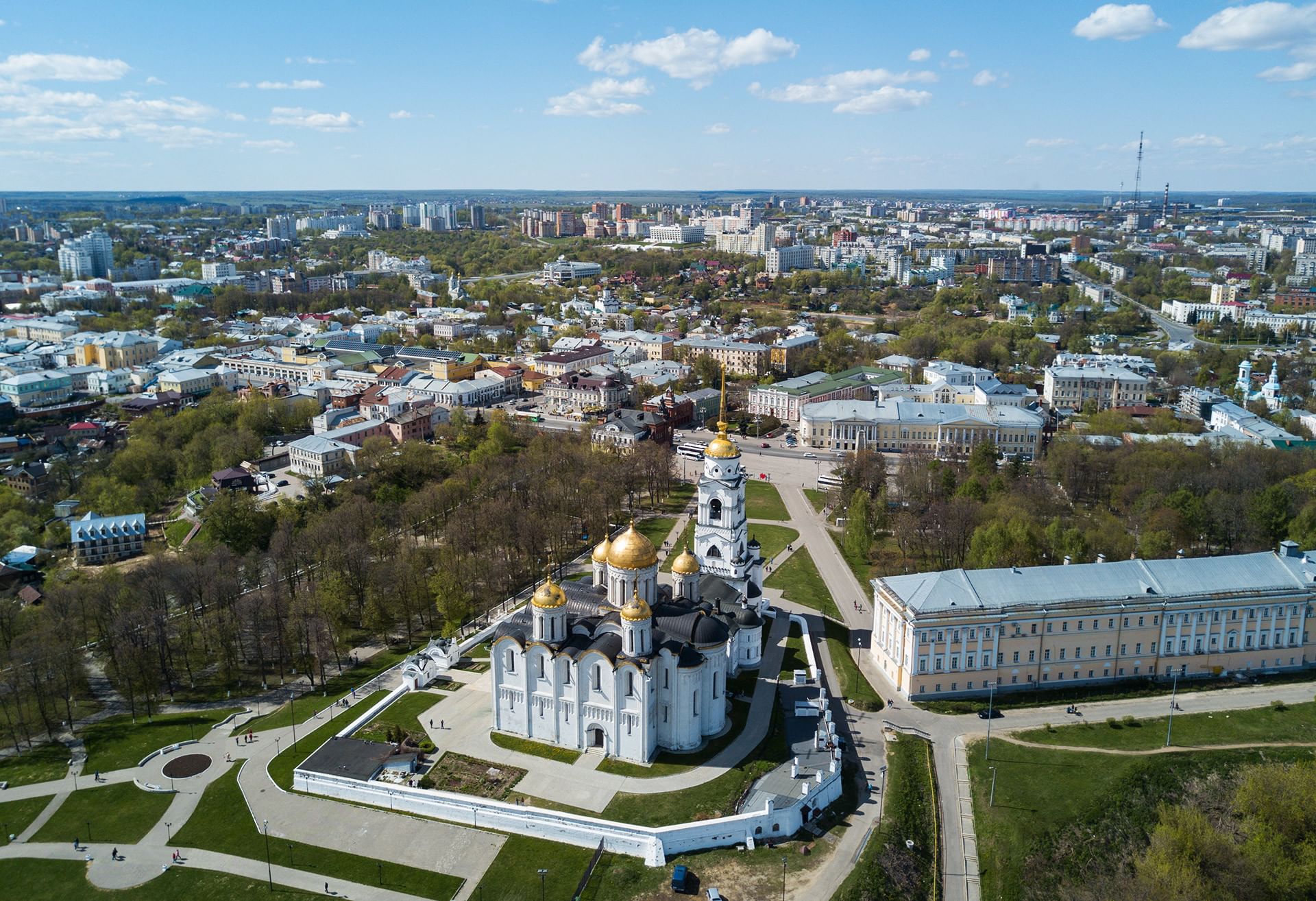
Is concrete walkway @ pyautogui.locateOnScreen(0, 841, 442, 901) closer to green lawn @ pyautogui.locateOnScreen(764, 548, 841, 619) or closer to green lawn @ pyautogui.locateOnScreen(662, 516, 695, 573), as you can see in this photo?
green lawn @ pyautogui.locateOnScreen(764, 548, 841, 619)

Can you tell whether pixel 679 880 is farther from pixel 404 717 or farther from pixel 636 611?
pixel 404 717

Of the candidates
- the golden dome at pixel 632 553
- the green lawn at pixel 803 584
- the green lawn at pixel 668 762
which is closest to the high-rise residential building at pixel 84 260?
the green lawn at pixel 803 584

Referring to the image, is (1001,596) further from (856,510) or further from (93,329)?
(93,329)

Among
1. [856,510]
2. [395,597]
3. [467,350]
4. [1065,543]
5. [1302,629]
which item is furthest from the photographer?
[467,350]

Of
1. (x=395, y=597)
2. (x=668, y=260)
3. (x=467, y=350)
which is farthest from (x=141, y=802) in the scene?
(x=668, y=260)

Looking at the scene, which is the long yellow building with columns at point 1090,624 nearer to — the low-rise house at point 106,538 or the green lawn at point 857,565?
the green lawn at point 857,565

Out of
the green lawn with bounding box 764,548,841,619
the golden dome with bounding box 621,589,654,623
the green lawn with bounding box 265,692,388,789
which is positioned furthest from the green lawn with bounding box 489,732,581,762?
the green lawn with bounding box 764,548,841,619

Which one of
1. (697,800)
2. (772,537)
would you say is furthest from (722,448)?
(772,537)
